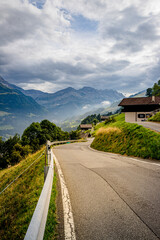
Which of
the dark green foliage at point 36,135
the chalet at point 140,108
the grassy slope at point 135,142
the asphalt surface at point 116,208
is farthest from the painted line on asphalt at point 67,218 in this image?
the dark green foliage at point 36,135

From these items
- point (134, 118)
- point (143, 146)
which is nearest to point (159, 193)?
point (143, 146)

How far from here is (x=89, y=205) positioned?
13.6 ft

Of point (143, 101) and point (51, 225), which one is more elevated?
point (143, 101)

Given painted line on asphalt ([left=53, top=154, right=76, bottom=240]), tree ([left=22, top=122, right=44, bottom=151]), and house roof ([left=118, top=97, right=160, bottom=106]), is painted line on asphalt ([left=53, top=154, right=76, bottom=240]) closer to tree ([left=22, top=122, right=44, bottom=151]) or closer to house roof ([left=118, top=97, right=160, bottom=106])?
house roof ([left=118, top=97, right=160, bottom=106])

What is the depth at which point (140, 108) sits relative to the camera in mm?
48156

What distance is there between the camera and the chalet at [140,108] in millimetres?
46969

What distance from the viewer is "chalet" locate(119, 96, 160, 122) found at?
46969 mm

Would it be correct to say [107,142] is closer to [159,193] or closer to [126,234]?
[159,193]

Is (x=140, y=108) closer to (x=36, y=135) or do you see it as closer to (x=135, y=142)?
(x=135, y=142)

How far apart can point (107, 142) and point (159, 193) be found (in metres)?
14.4

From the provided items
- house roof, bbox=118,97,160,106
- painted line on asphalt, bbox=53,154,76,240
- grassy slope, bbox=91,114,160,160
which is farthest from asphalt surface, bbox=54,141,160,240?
house roof, bbox=118,97,160,106

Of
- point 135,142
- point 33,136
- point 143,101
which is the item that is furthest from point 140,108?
point 33,136

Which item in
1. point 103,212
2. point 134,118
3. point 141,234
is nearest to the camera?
point 141,234

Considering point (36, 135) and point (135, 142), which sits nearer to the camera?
point (135, 142)
